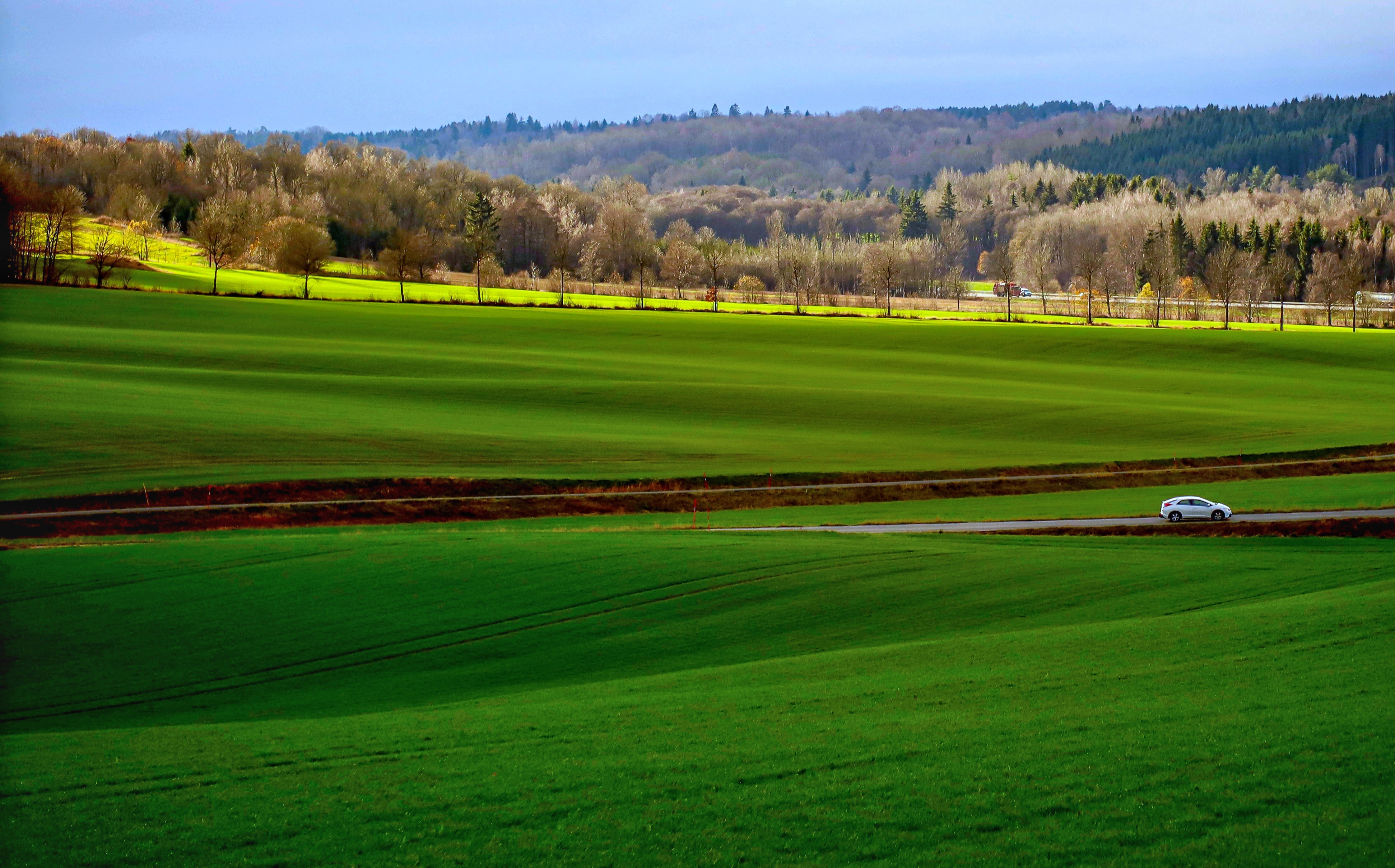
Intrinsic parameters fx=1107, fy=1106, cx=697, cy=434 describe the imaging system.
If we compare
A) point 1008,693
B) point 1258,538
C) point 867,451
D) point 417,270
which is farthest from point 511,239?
point 1008,693

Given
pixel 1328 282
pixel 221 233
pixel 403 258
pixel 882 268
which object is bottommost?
pixel 403 258

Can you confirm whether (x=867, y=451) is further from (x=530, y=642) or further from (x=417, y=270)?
(x=417, y=270)

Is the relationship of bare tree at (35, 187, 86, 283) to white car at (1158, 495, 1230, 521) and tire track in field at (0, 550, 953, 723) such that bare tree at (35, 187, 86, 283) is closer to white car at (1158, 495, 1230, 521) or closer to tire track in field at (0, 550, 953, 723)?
tire track in field at (0, 550, 953, 723)

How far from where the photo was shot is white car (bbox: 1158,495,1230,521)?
38.2m

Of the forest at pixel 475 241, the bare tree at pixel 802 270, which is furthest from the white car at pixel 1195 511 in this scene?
the bare tree at pixel 802 270

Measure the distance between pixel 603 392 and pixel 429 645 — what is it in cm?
4005

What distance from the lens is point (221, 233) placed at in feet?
374

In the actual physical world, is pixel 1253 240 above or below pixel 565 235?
above

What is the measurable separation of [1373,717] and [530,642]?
15.3 metres

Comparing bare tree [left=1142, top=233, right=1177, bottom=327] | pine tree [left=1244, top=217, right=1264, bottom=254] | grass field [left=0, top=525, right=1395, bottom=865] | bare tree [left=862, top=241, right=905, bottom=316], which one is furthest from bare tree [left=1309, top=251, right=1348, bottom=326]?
grass field [left=0, top=525, right=1395, bottom=865]

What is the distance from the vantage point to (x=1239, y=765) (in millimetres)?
13453

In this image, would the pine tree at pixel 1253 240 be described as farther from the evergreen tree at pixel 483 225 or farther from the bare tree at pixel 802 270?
the evergreen tree at pixel 483 225

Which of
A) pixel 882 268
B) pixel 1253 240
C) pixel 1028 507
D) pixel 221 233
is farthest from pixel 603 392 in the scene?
pixel 1253 240

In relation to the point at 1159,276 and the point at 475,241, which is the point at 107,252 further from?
the point at 1159,276
